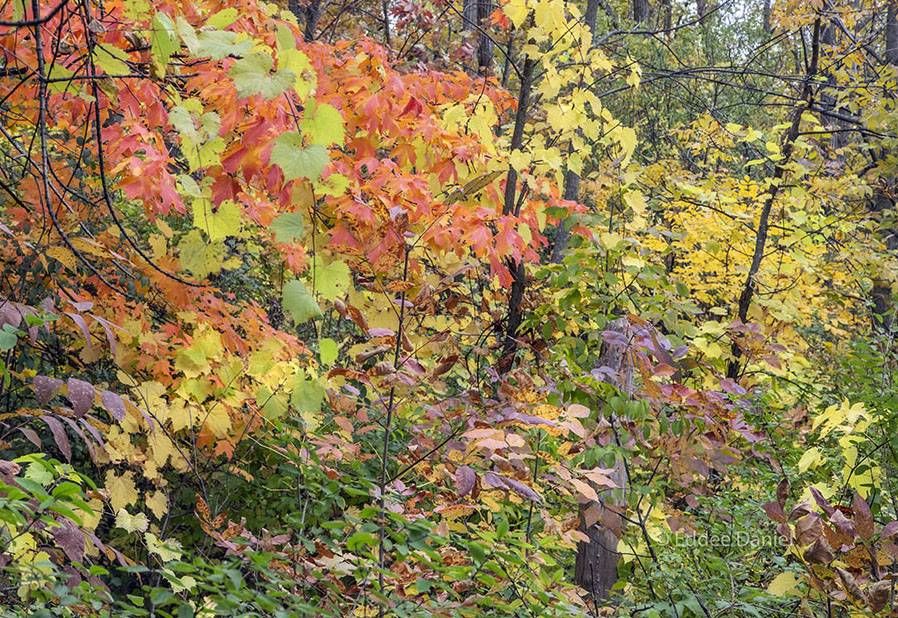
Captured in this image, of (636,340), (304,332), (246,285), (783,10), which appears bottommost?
(304,332)

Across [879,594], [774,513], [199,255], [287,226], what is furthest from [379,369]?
[879,594]

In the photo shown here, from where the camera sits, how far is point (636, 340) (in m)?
2.90

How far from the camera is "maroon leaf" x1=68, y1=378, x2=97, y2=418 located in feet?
6.05

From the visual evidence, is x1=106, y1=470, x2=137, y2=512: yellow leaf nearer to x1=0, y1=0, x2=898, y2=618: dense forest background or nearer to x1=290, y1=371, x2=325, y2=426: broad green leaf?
x1=0, y1=0, x2=898, y2=618: dense forest background

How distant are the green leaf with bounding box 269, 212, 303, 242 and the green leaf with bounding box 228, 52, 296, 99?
337mm

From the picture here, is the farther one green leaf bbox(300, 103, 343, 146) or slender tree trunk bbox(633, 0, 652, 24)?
slender tree trunk bbox(633, 0, 652, 24)

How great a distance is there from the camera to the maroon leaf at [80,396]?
1843 millimetres

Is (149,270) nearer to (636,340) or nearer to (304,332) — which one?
(636,340)

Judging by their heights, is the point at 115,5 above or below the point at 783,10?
below

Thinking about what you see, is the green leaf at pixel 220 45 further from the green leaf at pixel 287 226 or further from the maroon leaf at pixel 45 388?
the maroon leaf at pixel 45 388

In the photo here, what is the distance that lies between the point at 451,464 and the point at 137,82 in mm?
1785

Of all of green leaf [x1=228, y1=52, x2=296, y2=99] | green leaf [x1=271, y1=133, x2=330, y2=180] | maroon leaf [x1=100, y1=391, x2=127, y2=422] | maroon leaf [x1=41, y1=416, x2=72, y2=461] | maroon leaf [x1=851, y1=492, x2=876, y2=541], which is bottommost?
maroon leaf [x1=851, y1=492, x2=876, y2=541]

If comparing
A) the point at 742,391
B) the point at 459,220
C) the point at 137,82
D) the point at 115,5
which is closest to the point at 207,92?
the point at 137,82

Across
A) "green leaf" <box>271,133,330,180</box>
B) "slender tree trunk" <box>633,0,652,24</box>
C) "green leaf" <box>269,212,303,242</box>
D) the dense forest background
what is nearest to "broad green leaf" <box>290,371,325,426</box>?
the dense forest background
